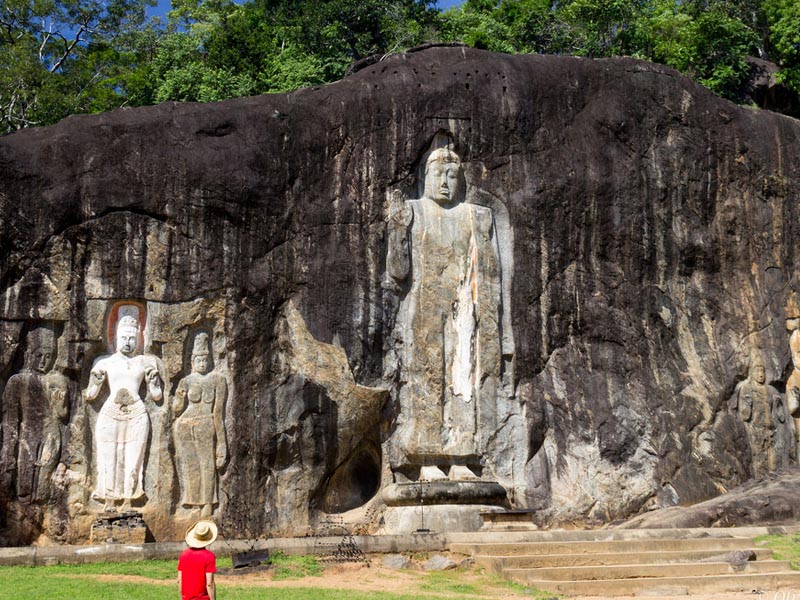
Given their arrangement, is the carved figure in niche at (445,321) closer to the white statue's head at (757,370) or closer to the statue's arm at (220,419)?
the statue's arm at (220,419)

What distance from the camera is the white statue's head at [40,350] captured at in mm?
18625

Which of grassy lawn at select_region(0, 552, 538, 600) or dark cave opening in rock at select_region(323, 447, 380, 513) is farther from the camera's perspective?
dark cave opening in rock at select_region(323, 447, 380, 513)

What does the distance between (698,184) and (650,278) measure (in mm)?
1952

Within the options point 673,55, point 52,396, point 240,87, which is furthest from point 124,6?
point 52,396

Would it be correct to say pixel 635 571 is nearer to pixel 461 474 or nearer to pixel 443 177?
pixel 461 474

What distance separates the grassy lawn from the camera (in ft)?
43.6

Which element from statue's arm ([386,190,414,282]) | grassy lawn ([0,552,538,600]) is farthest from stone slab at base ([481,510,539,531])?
statue's arm ([386,190,414,282])

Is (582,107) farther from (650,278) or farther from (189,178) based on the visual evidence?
(189,178)

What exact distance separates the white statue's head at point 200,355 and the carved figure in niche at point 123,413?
0.55 metres

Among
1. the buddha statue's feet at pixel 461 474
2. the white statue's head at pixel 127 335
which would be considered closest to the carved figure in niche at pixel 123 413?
the white statue's head at pixel 127 335

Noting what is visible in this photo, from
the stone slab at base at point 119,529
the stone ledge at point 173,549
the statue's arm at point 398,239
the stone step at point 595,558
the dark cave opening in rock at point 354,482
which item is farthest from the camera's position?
the statue's arm at point 398,239

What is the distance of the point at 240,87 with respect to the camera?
28438mm

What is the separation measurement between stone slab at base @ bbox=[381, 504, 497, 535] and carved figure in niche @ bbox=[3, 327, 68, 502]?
4.90 m

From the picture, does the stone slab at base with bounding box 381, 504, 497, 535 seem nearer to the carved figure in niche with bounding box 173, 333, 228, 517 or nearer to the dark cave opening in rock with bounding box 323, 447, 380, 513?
the dark cave opening in rock with bounding box 323, 447, 380, 513
